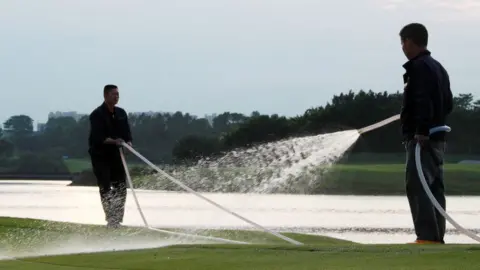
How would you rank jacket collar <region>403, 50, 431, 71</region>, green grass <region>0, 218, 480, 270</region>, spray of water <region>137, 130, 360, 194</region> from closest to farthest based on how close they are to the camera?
green grass <region>0, 218, 480, 270</region> < jacket collar <region>403, 50, 431, 71</region> < spray of water <region>137, 130, 360, 194</region>

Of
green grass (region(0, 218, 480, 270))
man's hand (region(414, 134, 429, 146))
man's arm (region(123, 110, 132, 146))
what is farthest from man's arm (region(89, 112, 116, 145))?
man's hand (region(414, 134, 429, 146))

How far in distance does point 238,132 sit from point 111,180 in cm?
5981

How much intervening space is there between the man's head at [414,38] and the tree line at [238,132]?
2298 cm

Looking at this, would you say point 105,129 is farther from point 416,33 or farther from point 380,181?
point 380,181

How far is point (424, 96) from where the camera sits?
1520cm

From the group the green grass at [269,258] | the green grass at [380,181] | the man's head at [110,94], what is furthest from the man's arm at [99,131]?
the green grass at [380,181]

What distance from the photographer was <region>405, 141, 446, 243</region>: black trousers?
50.2 ft

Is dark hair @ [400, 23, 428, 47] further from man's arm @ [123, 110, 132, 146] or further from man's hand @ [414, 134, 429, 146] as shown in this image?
man's arm @ [123, 110, 132, 146]

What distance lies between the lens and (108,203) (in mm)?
22016

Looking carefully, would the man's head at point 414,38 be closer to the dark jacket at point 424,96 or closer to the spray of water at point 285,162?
the dark jacket at point 424,96

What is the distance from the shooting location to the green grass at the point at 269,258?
1188 centimetres

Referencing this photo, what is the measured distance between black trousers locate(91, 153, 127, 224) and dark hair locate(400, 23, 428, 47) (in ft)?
25.4

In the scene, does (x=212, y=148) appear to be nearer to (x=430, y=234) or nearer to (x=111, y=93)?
(x=111, y=93)

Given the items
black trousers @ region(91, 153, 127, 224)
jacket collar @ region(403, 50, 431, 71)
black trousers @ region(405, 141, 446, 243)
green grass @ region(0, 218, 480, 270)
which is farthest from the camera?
black trousers @ region(91, 153, 127, 224)
